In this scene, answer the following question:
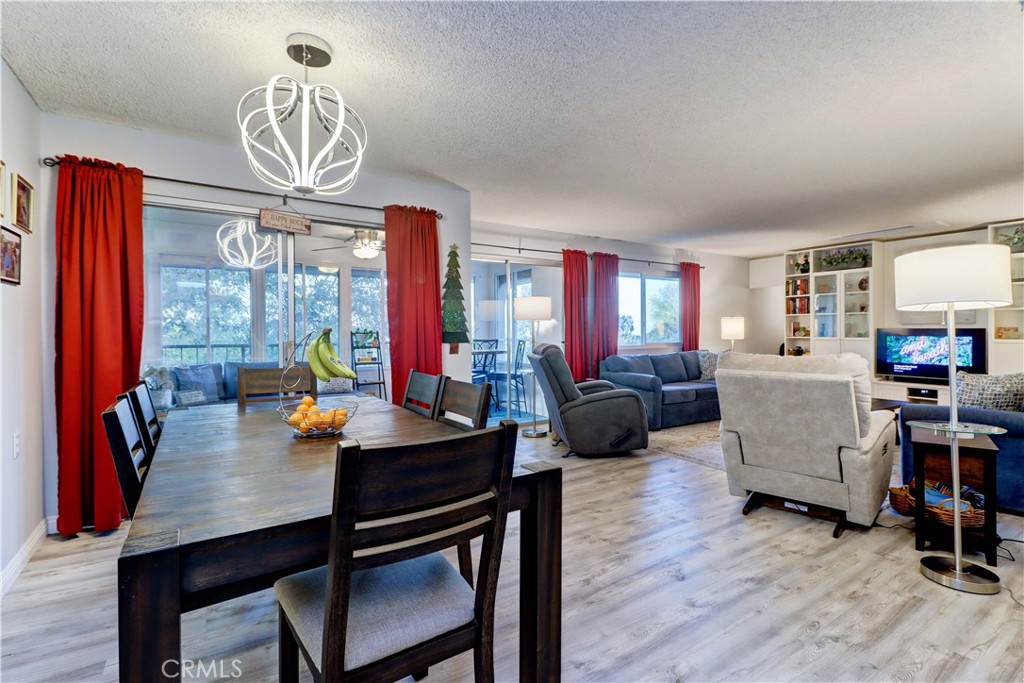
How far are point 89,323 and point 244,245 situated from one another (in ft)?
3.43

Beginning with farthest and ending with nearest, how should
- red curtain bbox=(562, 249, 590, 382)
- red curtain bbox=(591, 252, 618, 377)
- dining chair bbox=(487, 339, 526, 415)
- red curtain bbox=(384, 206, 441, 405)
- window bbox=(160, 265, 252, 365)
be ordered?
red curtain bbox=(591, 252, 618, 377), dining chair bbox=(487, 339, 526, 415), red curtain bbox=(562, 249, 590, 382), red curtain bbox=(384, 206, 441, 405), window bbox=(160, 265, 252, 365)

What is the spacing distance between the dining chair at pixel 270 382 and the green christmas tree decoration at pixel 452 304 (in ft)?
4.88

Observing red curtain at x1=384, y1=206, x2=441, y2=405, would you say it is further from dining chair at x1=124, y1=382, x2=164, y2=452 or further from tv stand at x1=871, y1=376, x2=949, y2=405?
tv stand at x1=871, y1=376, x2=949, y2=405

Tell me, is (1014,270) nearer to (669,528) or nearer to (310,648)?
(669,528)

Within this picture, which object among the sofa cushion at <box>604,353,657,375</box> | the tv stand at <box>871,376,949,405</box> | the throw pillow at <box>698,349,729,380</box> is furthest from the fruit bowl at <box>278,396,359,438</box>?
the tv stand at <box>871,376,949,405</box>

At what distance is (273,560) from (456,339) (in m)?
3.34

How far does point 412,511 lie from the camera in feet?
3.31

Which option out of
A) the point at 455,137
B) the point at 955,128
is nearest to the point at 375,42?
the point at 455,137

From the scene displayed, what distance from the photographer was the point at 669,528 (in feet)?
9.16

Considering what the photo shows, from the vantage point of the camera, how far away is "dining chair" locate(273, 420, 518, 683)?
36.5 inches

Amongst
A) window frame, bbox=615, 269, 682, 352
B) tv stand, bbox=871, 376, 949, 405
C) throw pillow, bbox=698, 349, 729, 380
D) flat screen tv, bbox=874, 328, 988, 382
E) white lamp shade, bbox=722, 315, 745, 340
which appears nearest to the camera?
flat screen tv, bbox=874, 328, 988, 382

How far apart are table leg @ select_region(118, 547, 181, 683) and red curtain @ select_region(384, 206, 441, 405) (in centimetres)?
307

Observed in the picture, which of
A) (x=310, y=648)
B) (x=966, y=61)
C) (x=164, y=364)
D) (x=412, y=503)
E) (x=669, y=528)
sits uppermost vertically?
(x=966, y=61)

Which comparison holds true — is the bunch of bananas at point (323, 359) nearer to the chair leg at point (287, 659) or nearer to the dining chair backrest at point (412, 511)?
the chair leg at point (287, 659)
